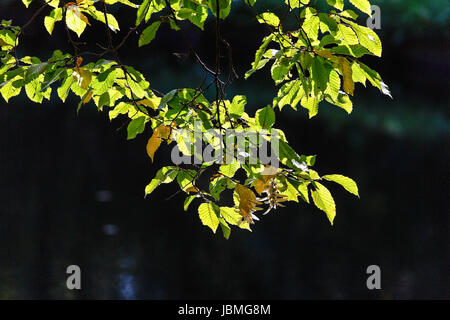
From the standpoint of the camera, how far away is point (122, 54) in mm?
14609

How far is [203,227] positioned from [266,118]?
481cm

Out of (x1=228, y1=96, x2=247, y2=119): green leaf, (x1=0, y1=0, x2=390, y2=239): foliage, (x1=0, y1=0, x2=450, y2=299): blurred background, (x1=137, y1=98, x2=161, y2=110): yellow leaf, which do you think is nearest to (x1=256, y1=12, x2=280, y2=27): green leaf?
(x1=0, y1=0, x2=390, y2=239): foliage

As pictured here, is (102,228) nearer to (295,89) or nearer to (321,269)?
(321,269)

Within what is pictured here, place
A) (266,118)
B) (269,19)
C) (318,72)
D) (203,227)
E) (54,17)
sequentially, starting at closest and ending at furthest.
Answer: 1. (318,72)
2. (266,118)
3. (269,19)
4. (54,17)
5. (203,227)

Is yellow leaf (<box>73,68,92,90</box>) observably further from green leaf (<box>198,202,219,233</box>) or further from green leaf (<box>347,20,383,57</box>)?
green leaf (<box>347,20,383,57</box>)

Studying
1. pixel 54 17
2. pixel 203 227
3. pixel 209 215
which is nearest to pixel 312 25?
pixel 209 215

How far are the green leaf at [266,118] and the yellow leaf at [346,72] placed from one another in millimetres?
140

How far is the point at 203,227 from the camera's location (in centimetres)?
582

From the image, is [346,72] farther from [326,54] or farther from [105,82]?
[105,82]

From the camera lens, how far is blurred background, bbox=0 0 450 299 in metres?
5.00

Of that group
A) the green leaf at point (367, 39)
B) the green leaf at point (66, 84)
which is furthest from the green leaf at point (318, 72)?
the green leaf at point (66, 84)

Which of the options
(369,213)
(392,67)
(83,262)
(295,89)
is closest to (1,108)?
(83,262)

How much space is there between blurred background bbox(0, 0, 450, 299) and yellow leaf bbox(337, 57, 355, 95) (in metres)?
3.97

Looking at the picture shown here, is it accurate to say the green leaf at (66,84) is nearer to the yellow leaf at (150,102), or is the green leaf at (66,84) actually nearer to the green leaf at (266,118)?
the yellow leaf at (150,102)
